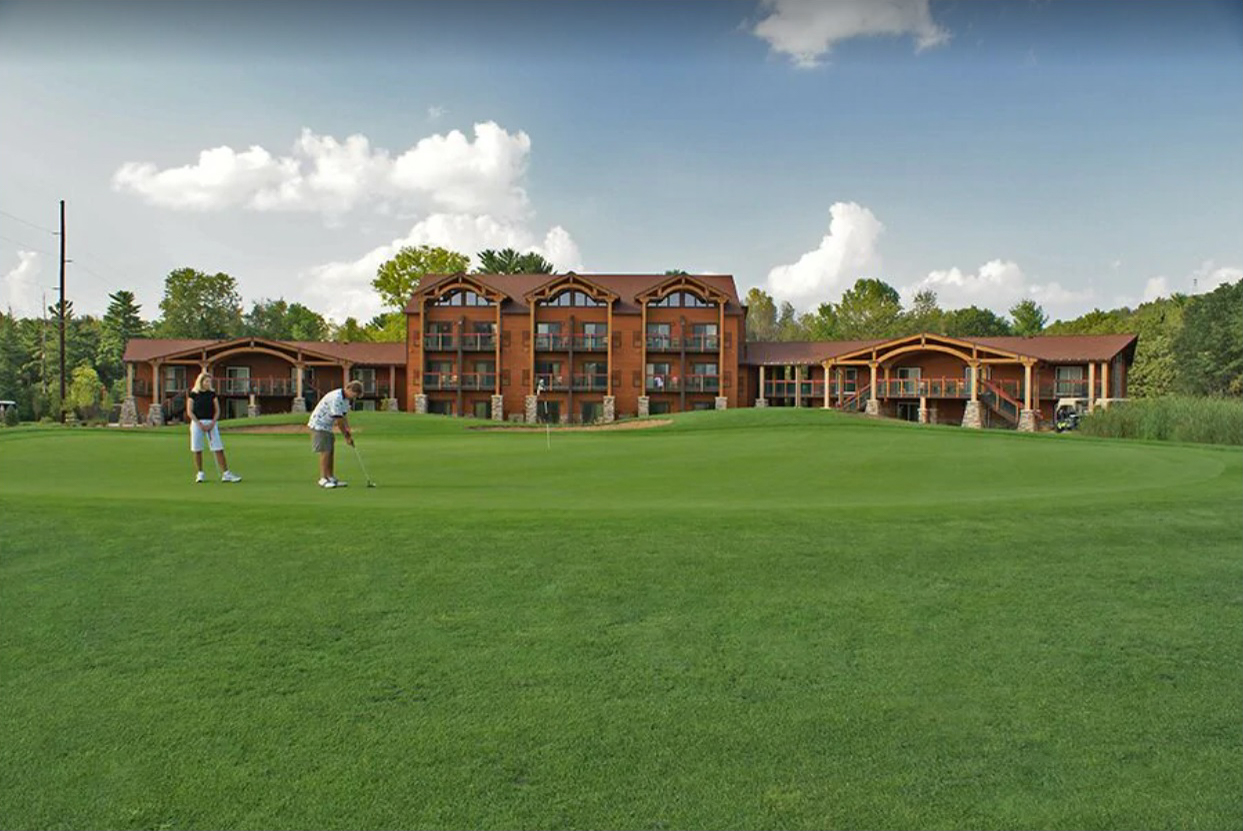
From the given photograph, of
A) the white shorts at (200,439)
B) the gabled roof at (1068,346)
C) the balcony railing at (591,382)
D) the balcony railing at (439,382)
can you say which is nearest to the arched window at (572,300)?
the balcony railing at (591,382)

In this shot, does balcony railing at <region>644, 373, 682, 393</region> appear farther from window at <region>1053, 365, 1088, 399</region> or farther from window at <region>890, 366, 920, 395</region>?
window at <region>1053, 365, 1088, 399</region>

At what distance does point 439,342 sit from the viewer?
61.7 metres

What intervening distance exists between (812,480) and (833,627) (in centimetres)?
785

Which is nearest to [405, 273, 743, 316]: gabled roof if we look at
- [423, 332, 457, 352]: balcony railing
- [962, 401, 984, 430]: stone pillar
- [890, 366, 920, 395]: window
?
[423, 332, 457, 352]: balcony railing

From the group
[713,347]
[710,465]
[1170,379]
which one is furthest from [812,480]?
[1170,379]

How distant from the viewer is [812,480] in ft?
44.7

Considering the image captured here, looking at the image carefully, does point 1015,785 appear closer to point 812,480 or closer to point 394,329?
point 812,480

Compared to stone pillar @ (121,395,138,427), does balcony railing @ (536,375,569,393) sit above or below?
above

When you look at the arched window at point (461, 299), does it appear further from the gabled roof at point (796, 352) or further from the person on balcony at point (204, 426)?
the person on balcony at point (204, 426)

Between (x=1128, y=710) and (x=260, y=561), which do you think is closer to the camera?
(x=1128, y=710)

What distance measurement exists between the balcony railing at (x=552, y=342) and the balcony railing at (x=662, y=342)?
599 centimetres

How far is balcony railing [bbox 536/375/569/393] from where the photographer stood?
202 ft

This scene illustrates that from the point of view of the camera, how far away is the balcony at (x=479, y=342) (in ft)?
202

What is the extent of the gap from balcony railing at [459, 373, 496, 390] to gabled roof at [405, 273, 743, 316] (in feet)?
16.2
